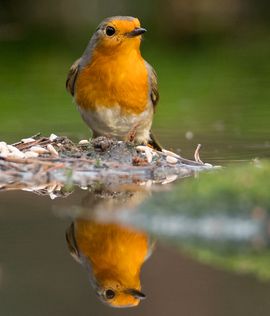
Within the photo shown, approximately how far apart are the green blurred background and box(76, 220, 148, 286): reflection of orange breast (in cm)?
338

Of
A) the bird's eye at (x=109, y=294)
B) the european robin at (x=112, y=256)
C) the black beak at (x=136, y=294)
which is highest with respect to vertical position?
the european robin at (x=112, y=256)

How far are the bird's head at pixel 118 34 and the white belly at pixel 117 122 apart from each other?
514 mm

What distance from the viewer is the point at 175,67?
707 inches

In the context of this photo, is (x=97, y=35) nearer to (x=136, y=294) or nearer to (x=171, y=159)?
(x=171, y=159)

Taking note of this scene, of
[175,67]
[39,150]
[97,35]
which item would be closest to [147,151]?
[39,150]

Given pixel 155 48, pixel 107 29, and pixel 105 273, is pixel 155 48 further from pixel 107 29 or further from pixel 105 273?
pixel 105 273

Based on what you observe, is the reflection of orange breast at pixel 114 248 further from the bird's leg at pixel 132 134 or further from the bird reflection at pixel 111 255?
the bird's leg at pixel 132 134

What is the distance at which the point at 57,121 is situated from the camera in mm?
12398

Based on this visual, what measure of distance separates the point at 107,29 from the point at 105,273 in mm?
3615

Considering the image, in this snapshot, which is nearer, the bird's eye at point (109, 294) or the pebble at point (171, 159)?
the bird's eye at point (109, 294)

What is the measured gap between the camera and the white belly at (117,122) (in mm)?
8459

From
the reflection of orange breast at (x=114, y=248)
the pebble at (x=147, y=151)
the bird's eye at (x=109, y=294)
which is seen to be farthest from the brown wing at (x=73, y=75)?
the bird's eye at (x=109, y=294)

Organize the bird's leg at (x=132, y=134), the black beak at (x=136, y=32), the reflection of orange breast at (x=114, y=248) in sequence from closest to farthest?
the reflection of orange breast at (x=114, y=248) → the black beak at (x=136, y=32) → the bird's leg at (x=132, y=134)

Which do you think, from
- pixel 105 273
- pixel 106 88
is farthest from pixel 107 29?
pixel 105 273
